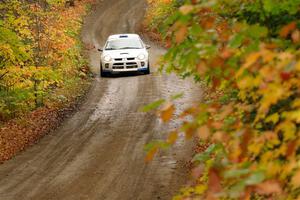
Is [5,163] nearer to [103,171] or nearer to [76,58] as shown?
[103,171]

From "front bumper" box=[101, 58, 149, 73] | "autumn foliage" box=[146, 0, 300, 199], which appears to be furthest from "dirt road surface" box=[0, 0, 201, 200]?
"autumn foliage" box=[146, 0, 300, 199]

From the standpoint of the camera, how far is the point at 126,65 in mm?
21688

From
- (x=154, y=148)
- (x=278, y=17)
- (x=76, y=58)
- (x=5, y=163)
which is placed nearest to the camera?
(x=154, y=148)

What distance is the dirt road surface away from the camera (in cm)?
1011

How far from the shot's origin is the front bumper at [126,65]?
21.5 m

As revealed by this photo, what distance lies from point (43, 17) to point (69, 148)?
5905mm

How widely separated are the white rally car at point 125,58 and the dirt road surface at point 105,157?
1.62 meters

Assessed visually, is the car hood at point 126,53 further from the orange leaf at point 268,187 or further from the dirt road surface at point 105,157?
the orange leaf at point 268,187

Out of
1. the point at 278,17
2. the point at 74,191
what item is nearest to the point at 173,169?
the point at 74,191

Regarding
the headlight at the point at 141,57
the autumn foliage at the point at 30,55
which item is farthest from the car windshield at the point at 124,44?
the autumn foliage at the point at 30,55

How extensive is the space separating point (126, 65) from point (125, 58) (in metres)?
0.37

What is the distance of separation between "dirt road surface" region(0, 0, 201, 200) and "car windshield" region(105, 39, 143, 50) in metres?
2.46

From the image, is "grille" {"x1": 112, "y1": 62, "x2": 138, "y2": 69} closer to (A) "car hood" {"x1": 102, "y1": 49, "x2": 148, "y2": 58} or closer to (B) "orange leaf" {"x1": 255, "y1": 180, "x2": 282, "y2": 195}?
(A) "car hood" {"x1": 102, "y1": 49, "x2": 148, "y2": 58}

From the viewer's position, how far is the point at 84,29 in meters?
35.9
